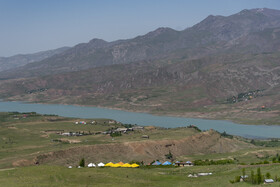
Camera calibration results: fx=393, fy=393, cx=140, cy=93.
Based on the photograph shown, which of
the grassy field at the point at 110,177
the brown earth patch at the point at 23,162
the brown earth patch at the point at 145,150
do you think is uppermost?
the grassy field at the point at 110,177

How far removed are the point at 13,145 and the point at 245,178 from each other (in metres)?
71.0

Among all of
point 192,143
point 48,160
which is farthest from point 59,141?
point 192,143

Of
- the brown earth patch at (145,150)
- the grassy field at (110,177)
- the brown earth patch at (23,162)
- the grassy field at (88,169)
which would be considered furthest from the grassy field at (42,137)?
the grassy field at (110,177)

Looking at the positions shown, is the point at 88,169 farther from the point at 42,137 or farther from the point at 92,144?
the point at 42,137

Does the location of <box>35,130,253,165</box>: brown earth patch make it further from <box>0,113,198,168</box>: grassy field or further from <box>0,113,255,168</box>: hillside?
<box>0,113,198,168</box>: grassy field

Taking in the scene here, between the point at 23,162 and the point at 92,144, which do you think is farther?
the point at 92,144

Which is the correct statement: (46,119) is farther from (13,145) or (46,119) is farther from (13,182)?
(13,182)

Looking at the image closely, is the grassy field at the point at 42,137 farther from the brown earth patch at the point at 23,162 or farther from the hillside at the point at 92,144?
the brown earth patch at the point at 23,162

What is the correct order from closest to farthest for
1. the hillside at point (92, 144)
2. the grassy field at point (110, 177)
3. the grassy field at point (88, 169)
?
the grassy field at point (110, 177) → the grassy field at point (88, 169) → the hillside at point (92, 144)

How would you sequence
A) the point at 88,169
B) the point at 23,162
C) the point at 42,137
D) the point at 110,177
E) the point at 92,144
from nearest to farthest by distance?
1. the point at 110,177
2. the point at 88,169
3. the point at 23,162
4. the point at 92,144
5. the point at 42,137

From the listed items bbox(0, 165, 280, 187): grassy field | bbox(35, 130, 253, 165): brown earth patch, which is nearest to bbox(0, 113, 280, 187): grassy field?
bbox(0, 165, 280, 187): grassy field

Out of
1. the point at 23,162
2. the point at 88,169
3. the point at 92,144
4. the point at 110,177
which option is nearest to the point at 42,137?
the point at 92,144

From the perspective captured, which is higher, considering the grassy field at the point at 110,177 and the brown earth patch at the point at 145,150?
the grassy field at the point at 110,177

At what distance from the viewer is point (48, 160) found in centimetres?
8681
